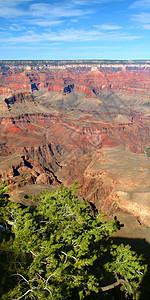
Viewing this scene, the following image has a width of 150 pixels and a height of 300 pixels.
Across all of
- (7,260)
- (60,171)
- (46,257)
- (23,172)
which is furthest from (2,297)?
(60,171)

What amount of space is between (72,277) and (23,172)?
70347mm

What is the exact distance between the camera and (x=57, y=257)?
14375 millimetres

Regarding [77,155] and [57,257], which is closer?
[57,257]

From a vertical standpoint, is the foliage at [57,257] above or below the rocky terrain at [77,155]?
above

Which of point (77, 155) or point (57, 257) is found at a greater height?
point (57, 257)

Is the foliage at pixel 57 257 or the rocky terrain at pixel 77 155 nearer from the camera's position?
the foliage at pixel 57 257

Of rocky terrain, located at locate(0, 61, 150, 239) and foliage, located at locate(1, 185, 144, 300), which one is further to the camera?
rocky terrain, located at locate(0, 61, 150, 239)

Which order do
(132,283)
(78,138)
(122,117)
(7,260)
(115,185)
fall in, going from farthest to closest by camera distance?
(122,117), (78,138), (115,185), (132,283), (7,260)

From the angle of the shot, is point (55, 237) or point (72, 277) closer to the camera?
point (72, 277)

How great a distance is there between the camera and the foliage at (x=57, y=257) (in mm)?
12172

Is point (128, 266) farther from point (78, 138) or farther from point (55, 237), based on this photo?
point (78, 138)

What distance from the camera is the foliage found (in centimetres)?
1217

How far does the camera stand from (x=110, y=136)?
140 metres

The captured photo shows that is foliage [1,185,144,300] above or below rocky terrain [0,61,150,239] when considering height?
above
